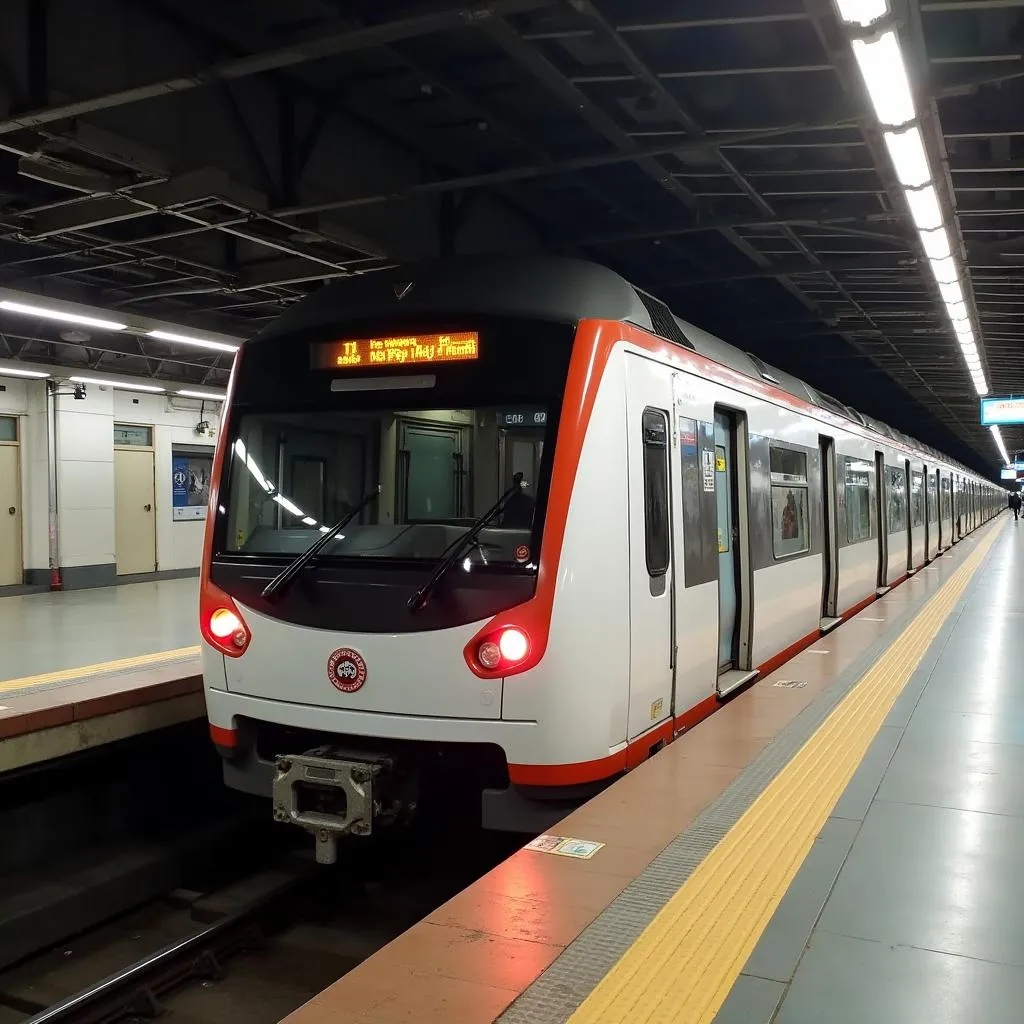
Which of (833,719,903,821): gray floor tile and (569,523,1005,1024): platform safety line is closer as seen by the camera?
(569,523,1005,1024): platform safety line

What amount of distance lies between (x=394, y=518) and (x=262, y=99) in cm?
342

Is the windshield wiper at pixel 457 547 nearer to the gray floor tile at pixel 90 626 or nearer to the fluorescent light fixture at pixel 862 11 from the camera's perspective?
the fluorescent light fixture at pixel 862 11

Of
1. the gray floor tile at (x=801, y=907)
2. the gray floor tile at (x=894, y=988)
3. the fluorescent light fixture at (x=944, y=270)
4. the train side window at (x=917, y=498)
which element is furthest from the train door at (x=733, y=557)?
the train side window at (x=917, y=498)

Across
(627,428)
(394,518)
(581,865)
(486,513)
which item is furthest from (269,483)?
(581,865)

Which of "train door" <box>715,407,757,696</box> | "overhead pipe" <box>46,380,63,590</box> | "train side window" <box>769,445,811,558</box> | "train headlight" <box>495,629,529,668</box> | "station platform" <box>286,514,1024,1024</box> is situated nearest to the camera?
"station platform" <box>286,514,1024,1024</box>

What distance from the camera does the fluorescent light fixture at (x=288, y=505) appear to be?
477 centimetres

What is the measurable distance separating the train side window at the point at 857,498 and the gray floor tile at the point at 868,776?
528cm

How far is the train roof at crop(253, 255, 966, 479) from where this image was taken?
4.44 m

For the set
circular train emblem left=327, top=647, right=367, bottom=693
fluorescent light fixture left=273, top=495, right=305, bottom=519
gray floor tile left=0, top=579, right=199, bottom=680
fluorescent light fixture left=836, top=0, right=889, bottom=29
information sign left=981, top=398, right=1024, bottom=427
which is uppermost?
fluorescent light fixture left=836, top=0, right=889, bottom=29

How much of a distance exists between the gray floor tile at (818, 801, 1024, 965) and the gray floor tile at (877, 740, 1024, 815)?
5.6 inches

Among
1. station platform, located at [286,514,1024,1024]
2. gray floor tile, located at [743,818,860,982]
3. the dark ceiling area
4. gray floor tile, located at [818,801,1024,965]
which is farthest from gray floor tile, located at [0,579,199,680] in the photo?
gray floor tile, located at [818,801,1024,965]

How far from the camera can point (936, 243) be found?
8.39 metres

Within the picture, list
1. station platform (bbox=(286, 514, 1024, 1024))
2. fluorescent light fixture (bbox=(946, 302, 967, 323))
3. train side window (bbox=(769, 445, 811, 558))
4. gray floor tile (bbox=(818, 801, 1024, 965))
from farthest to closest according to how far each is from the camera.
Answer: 1. fluorescent light fixture (bbox=(946, 302, 967, 323))
2. train side window (bbox=(769, 445, 811, 558))
3. gray floor tile (bbox=(818, 801, 1024, 965))
4. station platform (bbox=(286, 514, 1024, 1024))

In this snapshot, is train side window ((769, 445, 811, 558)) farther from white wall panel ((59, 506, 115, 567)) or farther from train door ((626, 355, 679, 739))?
white wall panel ((59, 506, 115, 567))
